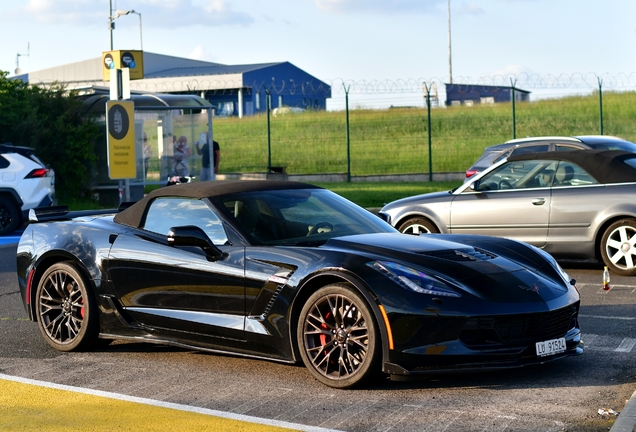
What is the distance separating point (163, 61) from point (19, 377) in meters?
76.1

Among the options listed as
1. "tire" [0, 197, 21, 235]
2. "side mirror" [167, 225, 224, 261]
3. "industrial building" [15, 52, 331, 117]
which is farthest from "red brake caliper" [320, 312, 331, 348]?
"industrial building" [15, 52, 331, 117]

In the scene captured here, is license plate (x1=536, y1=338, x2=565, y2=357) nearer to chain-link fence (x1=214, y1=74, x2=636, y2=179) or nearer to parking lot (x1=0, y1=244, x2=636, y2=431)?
parking lot (x1=0, y1=244, x2=636, y2=431)

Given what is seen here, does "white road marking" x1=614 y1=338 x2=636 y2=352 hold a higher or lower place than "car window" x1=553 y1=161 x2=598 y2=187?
lower

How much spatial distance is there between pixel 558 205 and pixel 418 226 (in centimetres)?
185

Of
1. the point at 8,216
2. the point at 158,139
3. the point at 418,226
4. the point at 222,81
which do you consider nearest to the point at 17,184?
the point at 8,216

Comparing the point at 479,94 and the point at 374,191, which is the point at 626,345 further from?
the point at 479,94

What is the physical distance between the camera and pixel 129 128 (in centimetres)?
2077

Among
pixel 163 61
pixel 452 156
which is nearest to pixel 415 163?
pixel 452 156

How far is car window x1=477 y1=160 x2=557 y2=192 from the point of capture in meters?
11.7

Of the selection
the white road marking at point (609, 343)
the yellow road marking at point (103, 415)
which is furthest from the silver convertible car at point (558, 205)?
the yellow road marking at point (103, 415)

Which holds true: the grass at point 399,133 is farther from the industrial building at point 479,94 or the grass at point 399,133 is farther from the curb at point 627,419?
the curb at point 627,419

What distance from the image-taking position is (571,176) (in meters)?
11.5

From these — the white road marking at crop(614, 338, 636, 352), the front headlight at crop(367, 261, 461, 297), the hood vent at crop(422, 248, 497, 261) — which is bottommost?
the white road marking at crop(614, 338, 636, 352)

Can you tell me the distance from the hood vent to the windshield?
0.82 m
